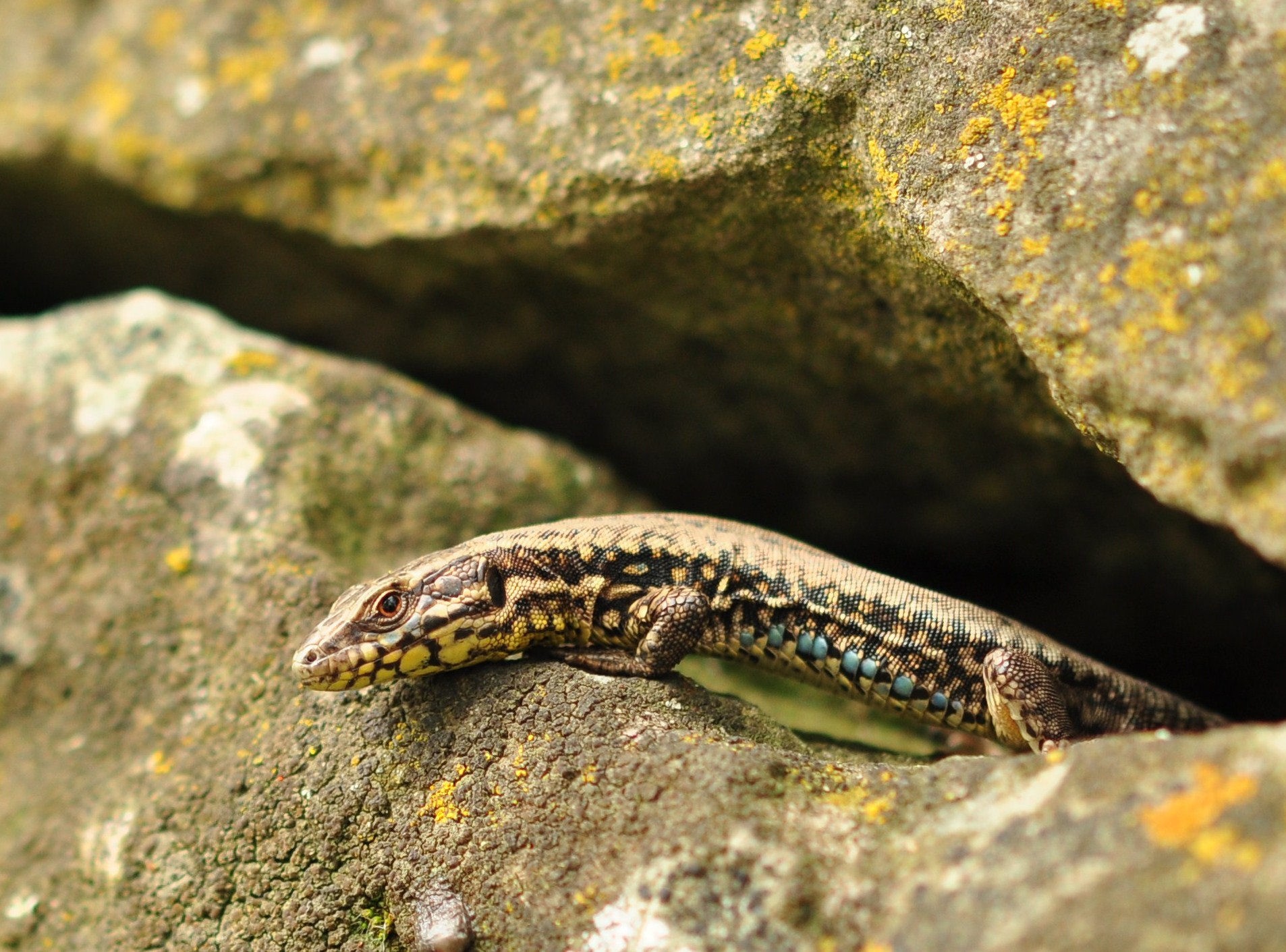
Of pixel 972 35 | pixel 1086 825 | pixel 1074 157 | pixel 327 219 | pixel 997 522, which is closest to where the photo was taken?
pixel 1086 825

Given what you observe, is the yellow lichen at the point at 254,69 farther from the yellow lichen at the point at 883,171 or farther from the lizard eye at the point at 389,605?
the yellow lichen at the point at 883,171

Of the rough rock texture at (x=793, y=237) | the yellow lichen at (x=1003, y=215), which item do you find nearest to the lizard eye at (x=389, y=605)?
the rough rock texture at (x=793, y=237)

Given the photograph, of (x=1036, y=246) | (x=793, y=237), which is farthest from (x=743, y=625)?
(x=1036, y=246)

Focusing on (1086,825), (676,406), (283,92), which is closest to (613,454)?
(676,406)

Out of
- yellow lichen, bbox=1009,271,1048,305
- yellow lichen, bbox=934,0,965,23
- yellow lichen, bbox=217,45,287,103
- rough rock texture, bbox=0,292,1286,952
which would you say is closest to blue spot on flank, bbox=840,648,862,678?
rough rock texture, bbox=0,292,1286,952

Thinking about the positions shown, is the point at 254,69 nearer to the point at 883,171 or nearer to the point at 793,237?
the point at 793,237

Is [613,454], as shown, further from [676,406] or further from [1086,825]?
[1086,825]

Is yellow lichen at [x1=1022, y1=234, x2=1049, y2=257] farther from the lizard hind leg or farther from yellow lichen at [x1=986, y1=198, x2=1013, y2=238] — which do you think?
the lizard hind leg

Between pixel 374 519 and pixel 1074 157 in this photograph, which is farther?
pixel 374 519

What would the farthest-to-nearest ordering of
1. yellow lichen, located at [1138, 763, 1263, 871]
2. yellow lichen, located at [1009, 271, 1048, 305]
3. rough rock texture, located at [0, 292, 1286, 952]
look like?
yellow lichen, located at [1009, 271, 1048, 305] < rough rock texture, located at [0, 292, 1286, 952] < yellow lichen, located at [1138, 763, 1263, 871]
